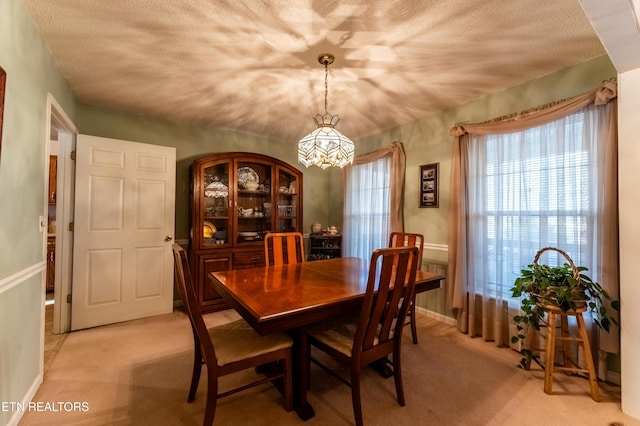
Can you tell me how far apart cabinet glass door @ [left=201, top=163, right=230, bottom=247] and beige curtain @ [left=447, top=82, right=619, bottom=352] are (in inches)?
104

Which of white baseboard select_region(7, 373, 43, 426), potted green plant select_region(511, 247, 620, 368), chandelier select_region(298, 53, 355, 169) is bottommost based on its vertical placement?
white baseboard select_region(7, 373, 43, 426)

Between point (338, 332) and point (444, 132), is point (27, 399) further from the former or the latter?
point (444, 132)

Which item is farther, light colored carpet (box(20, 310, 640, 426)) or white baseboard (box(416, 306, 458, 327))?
white baseboard (box(416, 306, 458, 327))

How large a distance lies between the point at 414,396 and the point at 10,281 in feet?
8.02

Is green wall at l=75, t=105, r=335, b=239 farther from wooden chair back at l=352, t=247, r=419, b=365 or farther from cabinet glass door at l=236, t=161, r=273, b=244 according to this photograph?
wooden chair back at l=352, t=247, r=419, b=365

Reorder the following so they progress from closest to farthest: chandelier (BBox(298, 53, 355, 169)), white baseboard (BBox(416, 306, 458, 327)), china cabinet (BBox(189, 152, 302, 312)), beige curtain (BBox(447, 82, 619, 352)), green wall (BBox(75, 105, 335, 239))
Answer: beige curtain (BBox(447, 82, 619, 352)), chandelier (BBox(298, 53, 355, 169)), white baseboard (BBox(416, 306, 458, 327)), green wall (BBox(75, 105, 335, 239)), china cabinet (BBox(189, 152, 302, 312))

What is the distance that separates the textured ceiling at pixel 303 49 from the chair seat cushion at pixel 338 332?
6.36 feet

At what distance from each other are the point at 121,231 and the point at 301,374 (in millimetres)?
2550

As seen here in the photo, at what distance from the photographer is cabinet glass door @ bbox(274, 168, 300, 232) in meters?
4.00

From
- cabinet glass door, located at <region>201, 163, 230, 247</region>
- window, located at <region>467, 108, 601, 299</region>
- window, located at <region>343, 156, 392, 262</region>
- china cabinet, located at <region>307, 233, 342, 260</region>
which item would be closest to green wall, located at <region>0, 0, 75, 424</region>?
cabinet glass door, located at <region>201, 163, 230, 247</region>

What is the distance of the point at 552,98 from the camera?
228cm

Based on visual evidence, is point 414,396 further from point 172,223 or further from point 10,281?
point 172,223

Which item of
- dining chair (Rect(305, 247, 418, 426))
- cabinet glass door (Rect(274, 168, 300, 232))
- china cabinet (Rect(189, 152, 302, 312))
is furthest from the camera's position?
cabinet glass door (Rect(274, 168, 300, 232))

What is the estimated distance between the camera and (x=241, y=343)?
1581 millimetres
